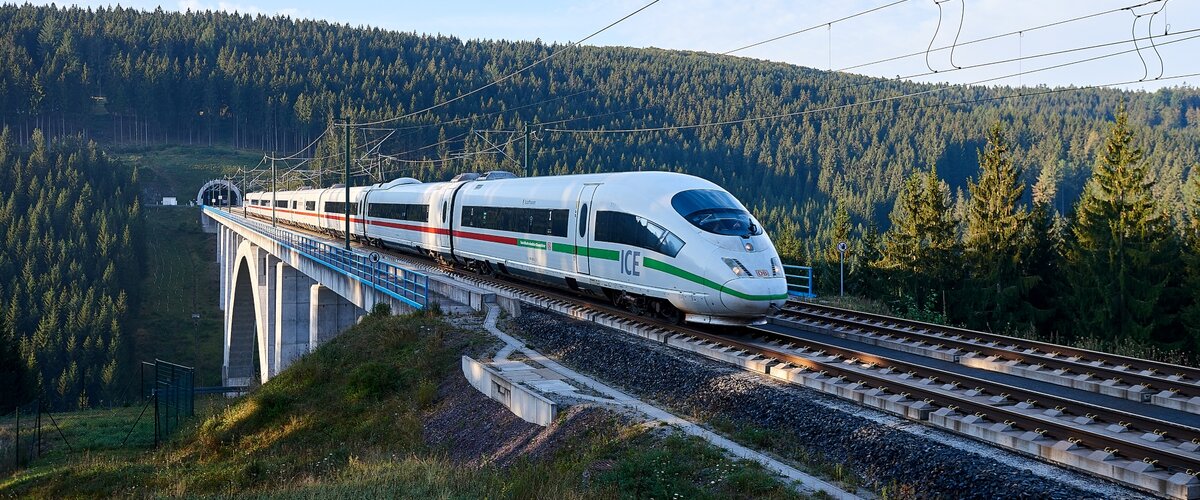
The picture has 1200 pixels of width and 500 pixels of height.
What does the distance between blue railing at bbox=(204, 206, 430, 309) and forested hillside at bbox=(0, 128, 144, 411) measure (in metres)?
34.5

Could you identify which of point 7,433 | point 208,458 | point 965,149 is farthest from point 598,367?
point 965,149

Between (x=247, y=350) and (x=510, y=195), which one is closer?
(x=510, y=195)

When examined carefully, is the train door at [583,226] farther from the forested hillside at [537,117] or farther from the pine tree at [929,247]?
the forested hillside at [537,117]

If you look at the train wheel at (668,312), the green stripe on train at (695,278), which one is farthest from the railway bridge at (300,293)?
the green stripe on train at (695,278)

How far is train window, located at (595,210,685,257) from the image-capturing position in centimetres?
1616

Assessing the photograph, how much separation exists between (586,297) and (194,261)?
101 metres

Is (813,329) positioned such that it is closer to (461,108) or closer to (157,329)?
(157,329)

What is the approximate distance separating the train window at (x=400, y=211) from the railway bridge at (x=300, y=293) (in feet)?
6.58

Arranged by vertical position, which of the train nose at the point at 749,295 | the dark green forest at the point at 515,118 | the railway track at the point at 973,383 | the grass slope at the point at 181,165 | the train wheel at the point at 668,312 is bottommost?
the railway track at the point at 973,383

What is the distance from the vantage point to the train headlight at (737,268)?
599 inches

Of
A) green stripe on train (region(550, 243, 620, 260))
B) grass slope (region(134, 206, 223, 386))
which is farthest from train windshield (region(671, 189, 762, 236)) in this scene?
grass slope (region(134, 206, 223, 386))

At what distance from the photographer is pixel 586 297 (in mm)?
20969

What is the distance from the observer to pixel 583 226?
62.8ft

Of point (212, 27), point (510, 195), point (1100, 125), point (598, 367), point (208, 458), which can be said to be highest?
point (212, 27)
